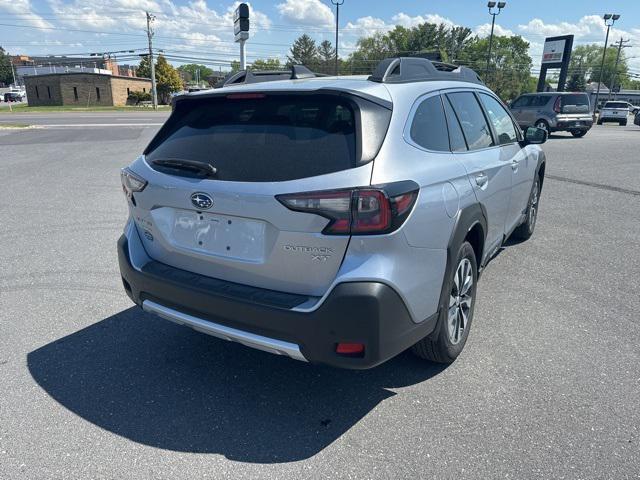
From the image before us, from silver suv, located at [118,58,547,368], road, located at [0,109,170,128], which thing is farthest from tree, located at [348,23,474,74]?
silver suv, located at [118,58,547,368]

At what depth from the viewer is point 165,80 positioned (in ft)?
221

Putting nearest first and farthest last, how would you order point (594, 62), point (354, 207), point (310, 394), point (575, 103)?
point (354, 207), point (310, 394), point (575, 103), point (594, 62)

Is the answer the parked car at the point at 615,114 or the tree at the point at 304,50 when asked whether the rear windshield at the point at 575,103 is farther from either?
the tree at the point at 304,50

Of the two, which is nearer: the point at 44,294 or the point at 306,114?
the point at 306,114

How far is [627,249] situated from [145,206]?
211 inches

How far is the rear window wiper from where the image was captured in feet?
8.58

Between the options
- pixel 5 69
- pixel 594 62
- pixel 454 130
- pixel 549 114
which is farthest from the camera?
pixel 594 62

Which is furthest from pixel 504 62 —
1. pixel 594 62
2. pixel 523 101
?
pixel 523 101

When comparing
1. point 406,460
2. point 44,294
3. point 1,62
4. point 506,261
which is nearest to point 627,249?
point 506,261

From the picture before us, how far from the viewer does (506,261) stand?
5273 mm

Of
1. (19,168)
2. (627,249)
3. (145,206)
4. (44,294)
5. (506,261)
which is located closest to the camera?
(145,206)

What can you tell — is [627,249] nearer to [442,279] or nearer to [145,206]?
[442,279]

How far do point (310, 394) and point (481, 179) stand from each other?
1819mm

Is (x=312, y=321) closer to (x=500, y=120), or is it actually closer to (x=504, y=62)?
(x=500, y=120)
